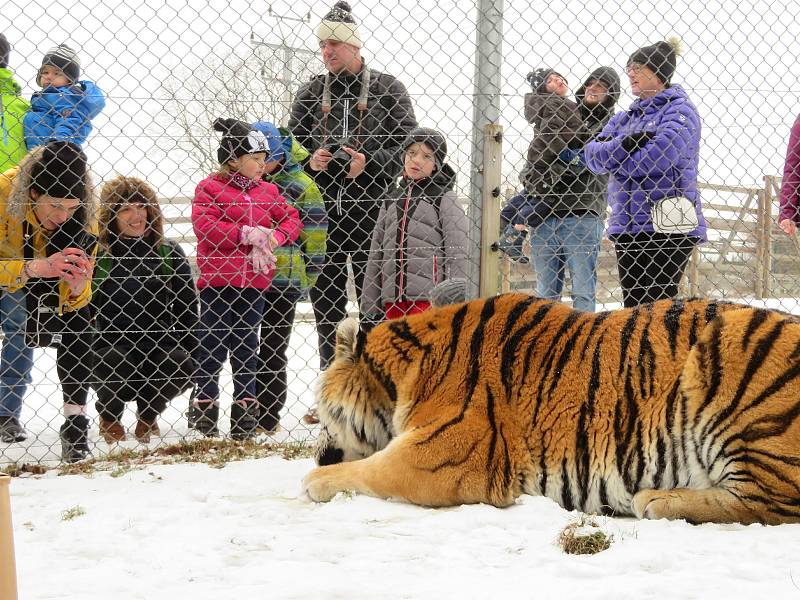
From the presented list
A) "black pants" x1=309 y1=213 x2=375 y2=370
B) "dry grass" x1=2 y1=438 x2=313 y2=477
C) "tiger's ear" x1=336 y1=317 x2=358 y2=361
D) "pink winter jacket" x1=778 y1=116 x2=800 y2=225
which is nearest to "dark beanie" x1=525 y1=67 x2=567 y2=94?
"black pants" x1=309 y1=213 x2=375 y2=370

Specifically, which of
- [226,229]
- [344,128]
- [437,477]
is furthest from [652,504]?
[344,128]

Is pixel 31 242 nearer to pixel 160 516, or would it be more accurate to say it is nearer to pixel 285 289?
pixel 285 289

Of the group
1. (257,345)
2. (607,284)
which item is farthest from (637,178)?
(607,284)

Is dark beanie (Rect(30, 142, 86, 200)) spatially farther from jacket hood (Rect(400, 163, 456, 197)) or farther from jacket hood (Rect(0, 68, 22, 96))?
jacket hood (Rect(400, 163, 456, 197))

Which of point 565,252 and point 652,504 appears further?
point 565,252

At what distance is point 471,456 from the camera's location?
10.9 feet

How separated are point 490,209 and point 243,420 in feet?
5.92

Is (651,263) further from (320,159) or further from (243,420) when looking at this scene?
(243,420)

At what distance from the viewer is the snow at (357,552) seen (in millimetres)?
2449

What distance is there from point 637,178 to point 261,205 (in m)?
2.14

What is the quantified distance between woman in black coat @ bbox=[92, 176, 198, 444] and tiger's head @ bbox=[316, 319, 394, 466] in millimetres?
1618

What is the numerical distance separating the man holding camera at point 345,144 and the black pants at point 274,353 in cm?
21

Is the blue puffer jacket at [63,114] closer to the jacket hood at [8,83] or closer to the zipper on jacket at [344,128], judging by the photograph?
the jacket hood at [8,83]

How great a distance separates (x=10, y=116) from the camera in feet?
17.0
